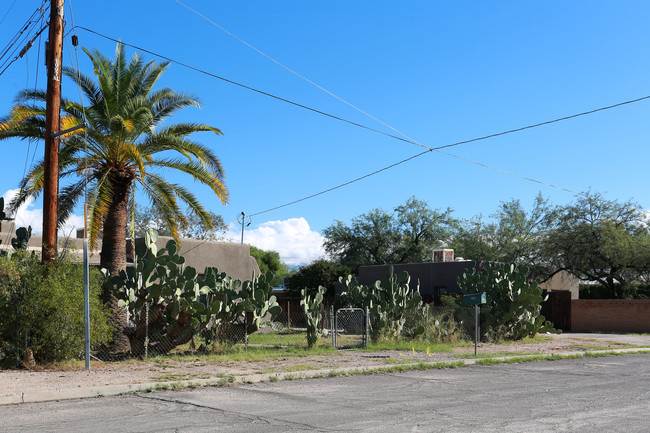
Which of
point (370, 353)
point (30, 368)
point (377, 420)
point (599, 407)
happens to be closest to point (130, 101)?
point (30, 368)

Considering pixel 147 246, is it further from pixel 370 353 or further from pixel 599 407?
pixel 599 407

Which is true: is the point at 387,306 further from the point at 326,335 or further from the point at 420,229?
the point at 420,229

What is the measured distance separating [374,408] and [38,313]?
8.28 meters

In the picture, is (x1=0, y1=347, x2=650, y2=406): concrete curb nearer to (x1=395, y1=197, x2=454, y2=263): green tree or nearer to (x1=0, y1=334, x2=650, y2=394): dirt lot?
(x1=0, y1=334, x2=650, y2=394): dirt lot

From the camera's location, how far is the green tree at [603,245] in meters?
35.9

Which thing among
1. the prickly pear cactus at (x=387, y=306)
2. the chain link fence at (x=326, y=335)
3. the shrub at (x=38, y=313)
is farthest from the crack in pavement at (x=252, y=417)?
→ the prickly pear cactus at (x=387, y=306)

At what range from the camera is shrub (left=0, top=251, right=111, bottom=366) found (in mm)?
13914

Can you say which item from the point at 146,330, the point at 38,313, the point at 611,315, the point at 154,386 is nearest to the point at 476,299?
the point at 146,330

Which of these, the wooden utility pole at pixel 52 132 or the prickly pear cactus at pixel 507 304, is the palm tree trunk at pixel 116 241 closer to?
the wooden utility pole at pixel 52 132

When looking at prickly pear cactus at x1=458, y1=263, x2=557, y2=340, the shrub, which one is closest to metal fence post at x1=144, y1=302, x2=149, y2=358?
the shrub

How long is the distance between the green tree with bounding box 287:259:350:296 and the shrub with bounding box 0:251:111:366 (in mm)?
29940

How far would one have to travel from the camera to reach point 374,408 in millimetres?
9664

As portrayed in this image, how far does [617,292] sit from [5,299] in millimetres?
37765

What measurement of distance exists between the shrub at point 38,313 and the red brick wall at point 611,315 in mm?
25579
